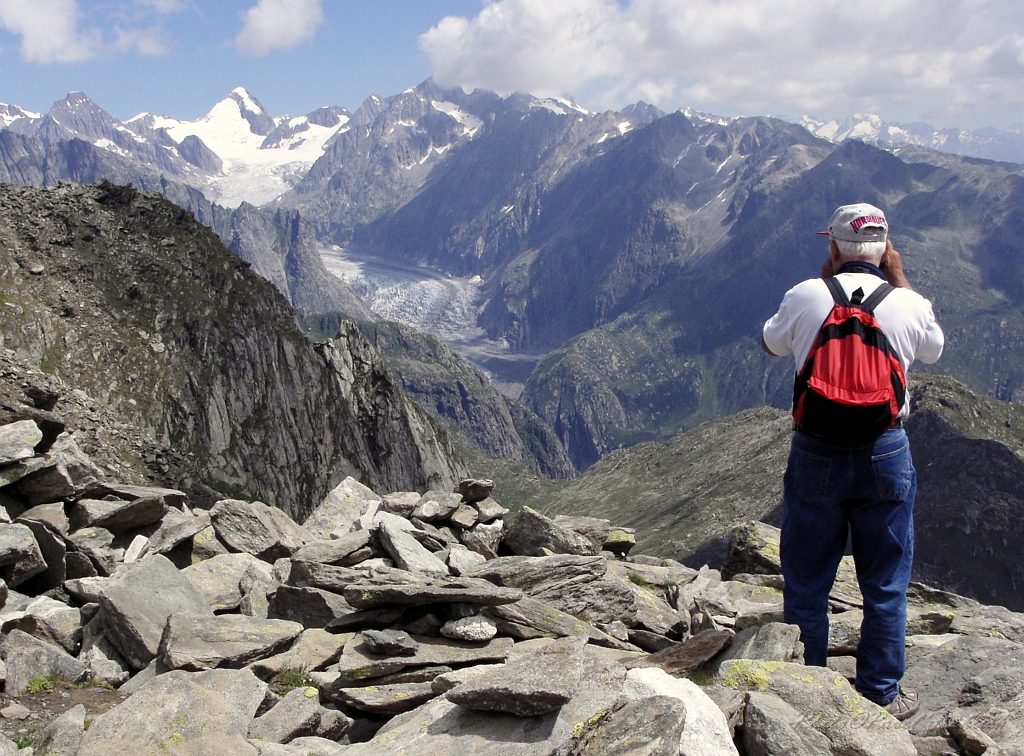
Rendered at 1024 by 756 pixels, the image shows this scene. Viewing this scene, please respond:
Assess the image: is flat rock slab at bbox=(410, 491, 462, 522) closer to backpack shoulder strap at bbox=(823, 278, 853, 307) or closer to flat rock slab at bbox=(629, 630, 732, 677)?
flat rock slab at bbox=(629, 630, 732, 677)

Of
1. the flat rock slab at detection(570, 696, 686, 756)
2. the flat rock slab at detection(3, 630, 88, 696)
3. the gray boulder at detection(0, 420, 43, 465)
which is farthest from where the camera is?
the gray boulder at detection(0, 420, 43, 465)

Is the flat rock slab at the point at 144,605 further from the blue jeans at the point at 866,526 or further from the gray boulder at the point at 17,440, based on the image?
the blue jeans at the point at 866,526

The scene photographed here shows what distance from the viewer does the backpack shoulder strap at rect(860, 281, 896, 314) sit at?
10289 mm

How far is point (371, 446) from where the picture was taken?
18775 cm

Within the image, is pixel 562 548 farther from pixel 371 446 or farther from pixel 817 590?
pixel 371 446

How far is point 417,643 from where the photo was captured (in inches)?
495

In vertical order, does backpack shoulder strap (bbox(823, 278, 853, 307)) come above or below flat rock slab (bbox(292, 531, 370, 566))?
above

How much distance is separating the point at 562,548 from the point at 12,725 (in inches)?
515

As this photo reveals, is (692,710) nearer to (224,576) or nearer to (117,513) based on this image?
(224,576)

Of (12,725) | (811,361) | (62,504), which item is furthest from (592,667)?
(62,504)

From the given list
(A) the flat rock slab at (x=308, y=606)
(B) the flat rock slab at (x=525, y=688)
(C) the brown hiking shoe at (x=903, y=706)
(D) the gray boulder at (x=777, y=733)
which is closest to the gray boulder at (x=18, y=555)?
(A) the flat rock slab at (x=308, y=606)

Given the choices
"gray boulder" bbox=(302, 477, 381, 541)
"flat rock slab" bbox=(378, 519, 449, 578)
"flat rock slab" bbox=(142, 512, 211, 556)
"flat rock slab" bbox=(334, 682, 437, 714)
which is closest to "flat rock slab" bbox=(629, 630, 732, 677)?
"flat rock slab" bbox=(334, 682, 437, 714)

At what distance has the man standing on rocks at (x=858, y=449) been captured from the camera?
400 inches

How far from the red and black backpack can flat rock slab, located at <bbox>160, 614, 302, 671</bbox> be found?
10223mm
